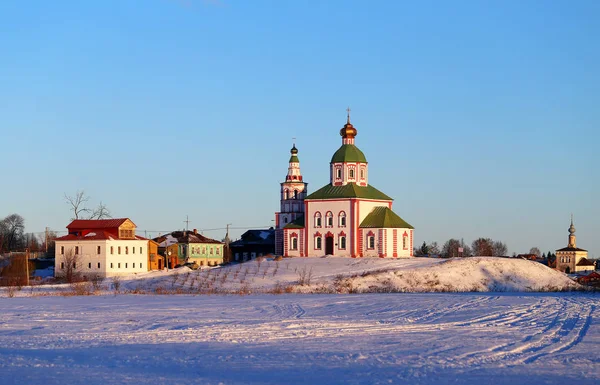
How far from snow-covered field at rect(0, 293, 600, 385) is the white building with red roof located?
128 ft

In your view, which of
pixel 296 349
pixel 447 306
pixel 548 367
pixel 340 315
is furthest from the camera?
pixel 447 306

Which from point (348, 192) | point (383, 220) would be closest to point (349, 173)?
point (348, 192)

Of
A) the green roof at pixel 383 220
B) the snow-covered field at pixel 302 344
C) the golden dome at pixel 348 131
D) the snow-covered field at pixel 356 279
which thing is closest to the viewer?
the snow-covered field at pixel 302 344

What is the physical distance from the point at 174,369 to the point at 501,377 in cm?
608

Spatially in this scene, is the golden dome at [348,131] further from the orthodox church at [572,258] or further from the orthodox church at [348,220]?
the orthodox church at [572,258]

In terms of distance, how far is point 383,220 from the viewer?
230ft

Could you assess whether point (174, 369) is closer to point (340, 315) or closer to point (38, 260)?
point (340, 315)

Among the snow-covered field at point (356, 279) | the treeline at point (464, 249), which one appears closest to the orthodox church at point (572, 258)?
the treeline at point (464, 249)

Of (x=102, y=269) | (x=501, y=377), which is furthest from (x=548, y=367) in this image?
(x=102, y=269)

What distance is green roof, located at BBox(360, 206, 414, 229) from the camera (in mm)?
70000

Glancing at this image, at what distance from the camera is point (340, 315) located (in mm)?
28859

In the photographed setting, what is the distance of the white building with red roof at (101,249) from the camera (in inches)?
2824

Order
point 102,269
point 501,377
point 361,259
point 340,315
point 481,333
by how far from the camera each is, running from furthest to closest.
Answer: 1. point 102,269
2. point 361,259
3. point 340,315
4. point 481,333
5. point 501,377

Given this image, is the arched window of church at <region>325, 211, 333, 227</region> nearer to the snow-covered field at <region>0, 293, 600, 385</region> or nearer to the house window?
the house window
